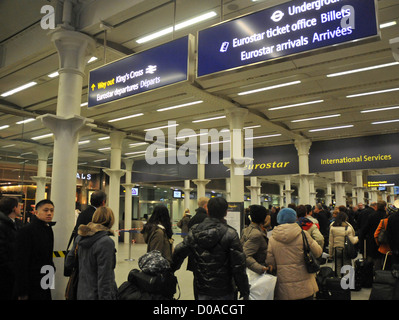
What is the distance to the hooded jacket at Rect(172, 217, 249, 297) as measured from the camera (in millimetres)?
2912

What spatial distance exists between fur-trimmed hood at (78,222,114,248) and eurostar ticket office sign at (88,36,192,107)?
239 centimetres

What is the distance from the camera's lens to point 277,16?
3.94 meters

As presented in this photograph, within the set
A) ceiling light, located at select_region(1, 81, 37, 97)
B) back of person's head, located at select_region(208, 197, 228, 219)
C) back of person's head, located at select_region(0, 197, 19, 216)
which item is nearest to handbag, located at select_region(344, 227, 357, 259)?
back of person's head, located at select_region(208, 197, 228, 219)

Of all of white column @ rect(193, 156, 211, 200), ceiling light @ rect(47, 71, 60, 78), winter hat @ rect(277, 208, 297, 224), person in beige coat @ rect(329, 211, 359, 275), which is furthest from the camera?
white column @ rect(193, 156, 211, 200)

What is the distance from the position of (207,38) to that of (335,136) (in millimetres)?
11990

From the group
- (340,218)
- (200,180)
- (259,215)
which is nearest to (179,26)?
(259,215)

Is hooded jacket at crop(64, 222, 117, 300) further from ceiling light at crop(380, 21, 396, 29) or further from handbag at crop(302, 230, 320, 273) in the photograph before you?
ceiling light at crop(380, 21, 396, 29)

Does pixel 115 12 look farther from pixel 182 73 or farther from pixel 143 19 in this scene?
pixel 182 73

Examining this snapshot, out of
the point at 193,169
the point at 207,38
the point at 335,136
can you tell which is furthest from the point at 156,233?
the point at 193,169

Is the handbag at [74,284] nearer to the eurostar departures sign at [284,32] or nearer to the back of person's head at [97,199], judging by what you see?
the back of person's head at [97,199]

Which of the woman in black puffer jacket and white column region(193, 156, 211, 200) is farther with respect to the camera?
white column region(193, 156, 211, 200)

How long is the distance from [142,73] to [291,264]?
11.3ft

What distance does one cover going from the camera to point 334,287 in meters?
5.41

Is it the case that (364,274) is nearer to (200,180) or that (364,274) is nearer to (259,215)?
(259,215)
